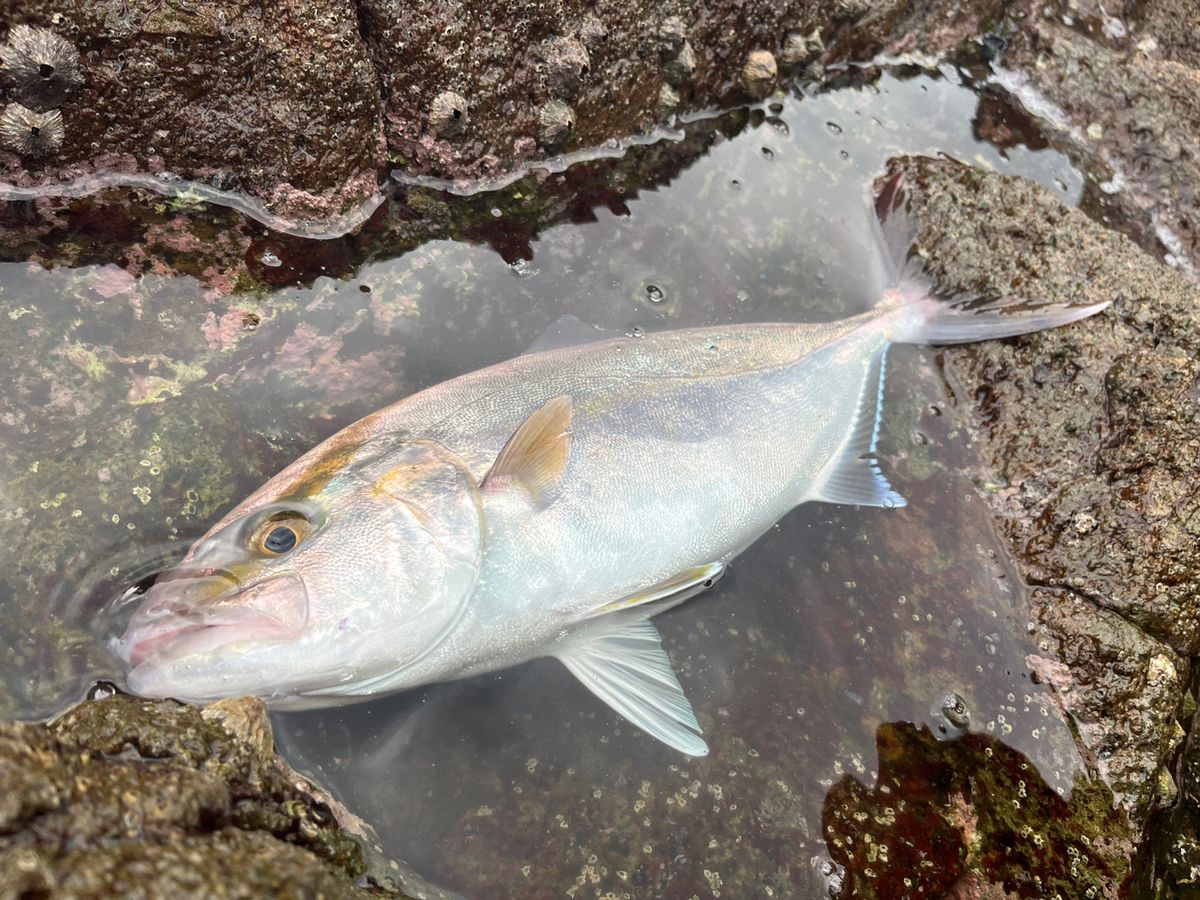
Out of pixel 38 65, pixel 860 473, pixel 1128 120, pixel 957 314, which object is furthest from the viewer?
pixel 1128 120

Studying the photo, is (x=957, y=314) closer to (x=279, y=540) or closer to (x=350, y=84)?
(x=350, y=84)

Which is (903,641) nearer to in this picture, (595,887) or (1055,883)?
(1055,883)

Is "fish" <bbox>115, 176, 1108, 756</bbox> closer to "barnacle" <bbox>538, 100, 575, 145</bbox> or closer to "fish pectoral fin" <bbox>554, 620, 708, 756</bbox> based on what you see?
"fish pectoral fin" <bbox>554, 620, 708, 756</bbox>

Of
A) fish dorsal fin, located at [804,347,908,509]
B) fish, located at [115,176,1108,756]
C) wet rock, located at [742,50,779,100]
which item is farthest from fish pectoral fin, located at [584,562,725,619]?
wet rock, located at [742,50,779,100]

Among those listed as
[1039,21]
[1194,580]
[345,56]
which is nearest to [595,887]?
[1194,580]

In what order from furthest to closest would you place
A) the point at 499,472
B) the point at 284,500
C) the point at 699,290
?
1. the point at 699,290
2. the point at 499,472
3. the point at 284,500

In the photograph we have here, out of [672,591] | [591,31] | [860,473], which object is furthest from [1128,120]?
[672,591]

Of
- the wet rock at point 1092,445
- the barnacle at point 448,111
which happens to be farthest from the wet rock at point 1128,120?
the barnacle at point 448,111
